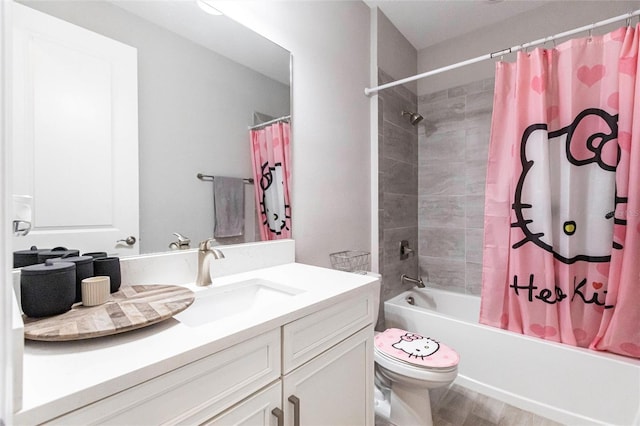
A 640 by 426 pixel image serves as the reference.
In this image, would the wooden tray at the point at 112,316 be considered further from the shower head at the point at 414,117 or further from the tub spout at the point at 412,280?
the shower head at the point at 414,117

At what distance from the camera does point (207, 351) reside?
0.61 metres

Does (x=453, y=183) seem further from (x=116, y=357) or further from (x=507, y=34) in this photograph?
(x=116, y=357)

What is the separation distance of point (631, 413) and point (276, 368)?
1.74 m

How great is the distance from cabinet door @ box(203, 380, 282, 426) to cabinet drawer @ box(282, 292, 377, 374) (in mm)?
64

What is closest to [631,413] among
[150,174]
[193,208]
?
[193,208]

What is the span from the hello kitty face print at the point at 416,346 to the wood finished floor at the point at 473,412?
1.35ft

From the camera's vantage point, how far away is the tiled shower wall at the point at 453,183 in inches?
92.9

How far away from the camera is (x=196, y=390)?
0.61 metres

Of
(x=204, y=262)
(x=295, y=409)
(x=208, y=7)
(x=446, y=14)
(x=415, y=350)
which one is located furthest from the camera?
(x=446, y=14)

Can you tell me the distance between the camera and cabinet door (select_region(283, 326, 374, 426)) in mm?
830

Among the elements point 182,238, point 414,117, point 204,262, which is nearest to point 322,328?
point 204,262

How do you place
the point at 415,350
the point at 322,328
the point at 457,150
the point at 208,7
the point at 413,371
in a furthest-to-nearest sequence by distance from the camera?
1. the point at 457,150
2. the point at 415,350
3. the point at 413,371
4. the point at 208,7
5. the point at 322,328

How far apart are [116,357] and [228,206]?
2.59ft

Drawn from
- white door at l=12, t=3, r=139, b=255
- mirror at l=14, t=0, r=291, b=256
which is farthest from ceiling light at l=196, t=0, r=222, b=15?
white door at l=12, t=3, r=139, b=255
